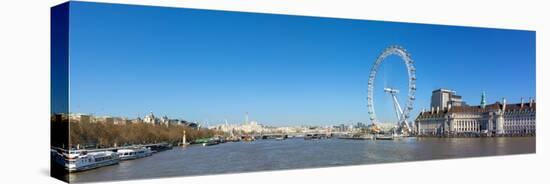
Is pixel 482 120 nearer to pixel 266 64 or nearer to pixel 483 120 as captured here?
pixel 483 120

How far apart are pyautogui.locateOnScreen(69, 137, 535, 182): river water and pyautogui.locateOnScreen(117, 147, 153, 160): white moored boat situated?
0.09m

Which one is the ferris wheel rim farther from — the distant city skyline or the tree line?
the tree line

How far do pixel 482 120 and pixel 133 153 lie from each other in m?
8.61

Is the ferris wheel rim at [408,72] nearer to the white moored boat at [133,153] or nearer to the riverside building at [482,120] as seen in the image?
the riverside building at [482,120]

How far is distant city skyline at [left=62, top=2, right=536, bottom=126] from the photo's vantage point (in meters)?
12.6

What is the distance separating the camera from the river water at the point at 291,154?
13.1 meters

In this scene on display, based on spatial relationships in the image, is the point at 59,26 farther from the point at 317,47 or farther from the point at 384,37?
the point at 384,37

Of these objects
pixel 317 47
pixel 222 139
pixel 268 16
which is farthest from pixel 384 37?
pixel 222 139

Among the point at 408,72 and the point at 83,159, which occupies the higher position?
the point at 408,72

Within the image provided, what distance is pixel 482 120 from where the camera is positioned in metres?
17.8

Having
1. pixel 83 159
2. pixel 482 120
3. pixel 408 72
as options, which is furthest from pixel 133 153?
pixel 482 120

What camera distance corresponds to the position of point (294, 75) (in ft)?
49.5

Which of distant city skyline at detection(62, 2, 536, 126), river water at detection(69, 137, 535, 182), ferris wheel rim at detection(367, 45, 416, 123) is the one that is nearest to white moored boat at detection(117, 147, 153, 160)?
river water at detection(69, 137, 535, 182)

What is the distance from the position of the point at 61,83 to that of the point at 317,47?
16.7ft
